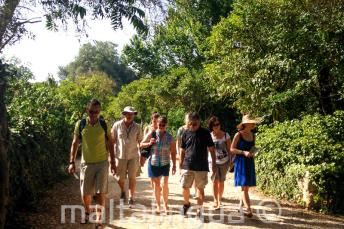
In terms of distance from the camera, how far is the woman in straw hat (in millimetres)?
6633

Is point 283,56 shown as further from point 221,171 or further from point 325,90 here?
point 221,171

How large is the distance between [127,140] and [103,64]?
5432 centimetres

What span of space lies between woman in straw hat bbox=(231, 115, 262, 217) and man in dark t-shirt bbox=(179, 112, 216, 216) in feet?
1.63

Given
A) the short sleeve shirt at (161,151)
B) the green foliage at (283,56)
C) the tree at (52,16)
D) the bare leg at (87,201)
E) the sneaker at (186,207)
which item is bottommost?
the sneaker at (186,207)

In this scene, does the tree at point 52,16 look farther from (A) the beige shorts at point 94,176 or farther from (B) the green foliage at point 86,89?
(B) the green foliage at point 86,89

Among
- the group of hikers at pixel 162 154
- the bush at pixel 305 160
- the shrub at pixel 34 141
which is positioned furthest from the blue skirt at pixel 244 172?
the shrub at pixel 34 141

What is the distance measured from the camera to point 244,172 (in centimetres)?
668

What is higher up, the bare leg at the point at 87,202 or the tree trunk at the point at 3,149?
the tree trunk at the point at 3,149

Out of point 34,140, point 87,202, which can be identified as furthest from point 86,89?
point 87,202

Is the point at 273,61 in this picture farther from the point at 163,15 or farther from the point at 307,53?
the point at 163,15

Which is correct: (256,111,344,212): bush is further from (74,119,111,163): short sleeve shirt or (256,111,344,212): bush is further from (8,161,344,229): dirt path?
(74,119,111,163): short sleeve shirt

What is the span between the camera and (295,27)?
1136 centimetres

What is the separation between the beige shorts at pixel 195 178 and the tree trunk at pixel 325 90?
6.36m

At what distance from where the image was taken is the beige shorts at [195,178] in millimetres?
6445
